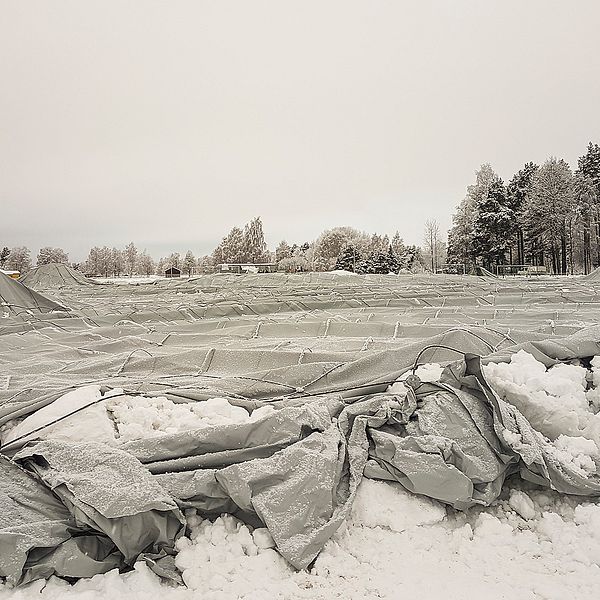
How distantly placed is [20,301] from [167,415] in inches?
241

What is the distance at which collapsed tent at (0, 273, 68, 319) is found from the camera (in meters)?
7.32

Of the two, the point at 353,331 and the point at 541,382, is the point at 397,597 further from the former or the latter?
the point at 353,331

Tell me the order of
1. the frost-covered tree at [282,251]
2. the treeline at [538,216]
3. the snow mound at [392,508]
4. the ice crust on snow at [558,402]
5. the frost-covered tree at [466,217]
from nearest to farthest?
the snow mound at [392,508]
the ice crust on snow at [558,402]
the treeline at [538,216]
the frost-covered tree at [466,217]
the frost-covered tree at [282,251]

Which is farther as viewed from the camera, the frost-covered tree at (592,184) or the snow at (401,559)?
the frost-covered tree at (592,184)

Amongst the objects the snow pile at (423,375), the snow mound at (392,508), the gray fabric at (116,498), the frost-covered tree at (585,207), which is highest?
the frost-covered tree at (585,207)

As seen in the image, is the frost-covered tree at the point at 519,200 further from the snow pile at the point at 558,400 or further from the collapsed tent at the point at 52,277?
the snow pile at the point at 558,400

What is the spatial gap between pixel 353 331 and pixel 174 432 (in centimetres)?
289

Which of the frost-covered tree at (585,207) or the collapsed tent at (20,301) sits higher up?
the frost-covered tree at (585,207)

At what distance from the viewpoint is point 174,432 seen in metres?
2.38

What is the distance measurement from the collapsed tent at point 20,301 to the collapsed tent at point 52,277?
10.7 m

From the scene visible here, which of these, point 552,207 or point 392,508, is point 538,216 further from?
point 392,508

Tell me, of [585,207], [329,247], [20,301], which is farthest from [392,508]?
[329,247]

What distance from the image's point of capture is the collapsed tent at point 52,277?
18.2 m

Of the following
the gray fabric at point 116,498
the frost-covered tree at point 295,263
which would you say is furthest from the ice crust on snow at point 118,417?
the frost-covered tree at point 295,263
